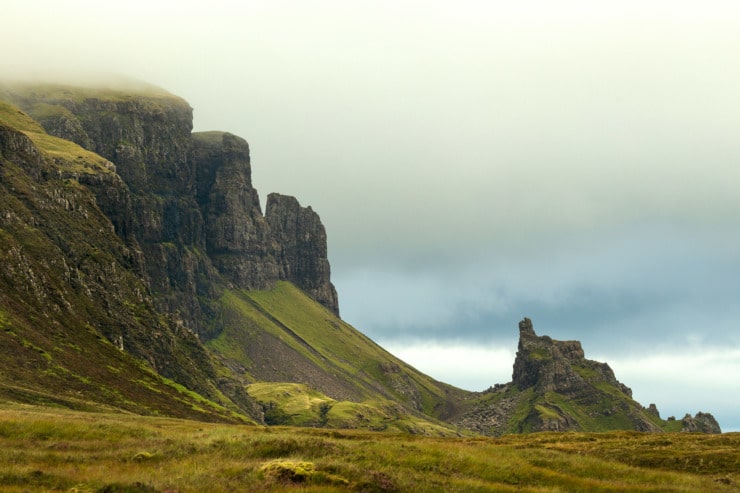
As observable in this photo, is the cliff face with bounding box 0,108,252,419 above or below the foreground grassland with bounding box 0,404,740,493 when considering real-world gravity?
above

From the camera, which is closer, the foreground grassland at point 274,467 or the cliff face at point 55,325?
the foreground grassland at point 274,467

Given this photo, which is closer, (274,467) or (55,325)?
(274,467)

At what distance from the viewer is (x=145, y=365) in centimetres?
19188

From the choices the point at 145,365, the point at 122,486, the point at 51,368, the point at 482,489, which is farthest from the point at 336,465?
the point at 145,365

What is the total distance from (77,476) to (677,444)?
6336 centimetres

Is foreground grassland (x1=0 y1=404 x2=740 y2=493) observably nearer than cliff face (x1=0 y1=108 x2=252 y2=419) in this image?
Yes

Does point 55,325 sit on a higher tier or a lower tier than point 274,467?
higher

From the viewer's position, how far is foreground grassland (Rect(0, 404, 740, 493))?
92.8 feet

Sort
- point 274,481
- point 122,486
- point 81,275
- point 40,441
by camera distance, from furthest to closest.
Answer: point 81,275
point 40,441
point 274,481
point 122,486

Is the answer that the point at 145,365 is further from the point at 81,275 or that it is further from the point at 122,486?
the point at 122,486

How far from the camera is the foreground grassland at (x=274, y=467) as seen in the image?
28.3 meters

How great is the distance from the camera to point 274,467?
29.9 meters

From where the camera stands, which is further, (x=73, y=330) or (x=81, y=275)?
(x=81, y=275)

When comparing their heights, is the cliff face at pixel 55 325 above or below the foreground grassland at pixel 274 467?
above
